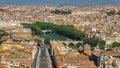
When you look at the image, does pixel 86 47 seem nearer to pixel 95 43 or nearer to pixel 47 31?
pixel 95 43

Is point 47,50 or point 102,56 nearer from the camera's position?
point 102,56

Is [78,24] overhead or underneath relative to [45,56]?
underneath

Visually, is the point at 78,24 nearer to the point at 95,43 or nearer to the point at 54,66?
the point at 95,43

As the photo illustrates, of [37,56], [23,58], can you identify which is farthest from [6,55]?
[37,56]

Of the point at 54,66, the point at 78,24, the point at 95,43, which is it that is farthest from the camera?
the point at 78,24

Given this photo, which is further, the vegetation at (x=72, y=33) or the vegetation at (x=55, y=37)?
the vegetation at (x=55, y=37)

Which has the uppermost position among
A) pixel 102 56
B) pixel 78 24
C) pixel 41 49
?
pixel 102 56

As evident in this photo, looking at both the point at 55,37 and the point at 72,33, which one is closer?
the point at 72,33

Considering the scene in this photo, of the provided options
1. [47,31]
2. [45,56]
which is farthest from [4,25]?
[45,56]

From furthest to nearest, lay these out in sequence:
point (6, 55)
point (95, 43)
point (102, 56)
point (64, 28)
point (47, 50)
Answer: point (64, 28), point (95, 43), point (47, 50), point (6, 55), point (102, 56)

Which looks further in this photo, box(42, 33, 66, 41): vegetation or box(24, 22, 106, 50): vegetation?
box(42, 33, 66, 41): vegetation

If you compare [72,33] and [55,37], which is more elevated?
[72,33]
